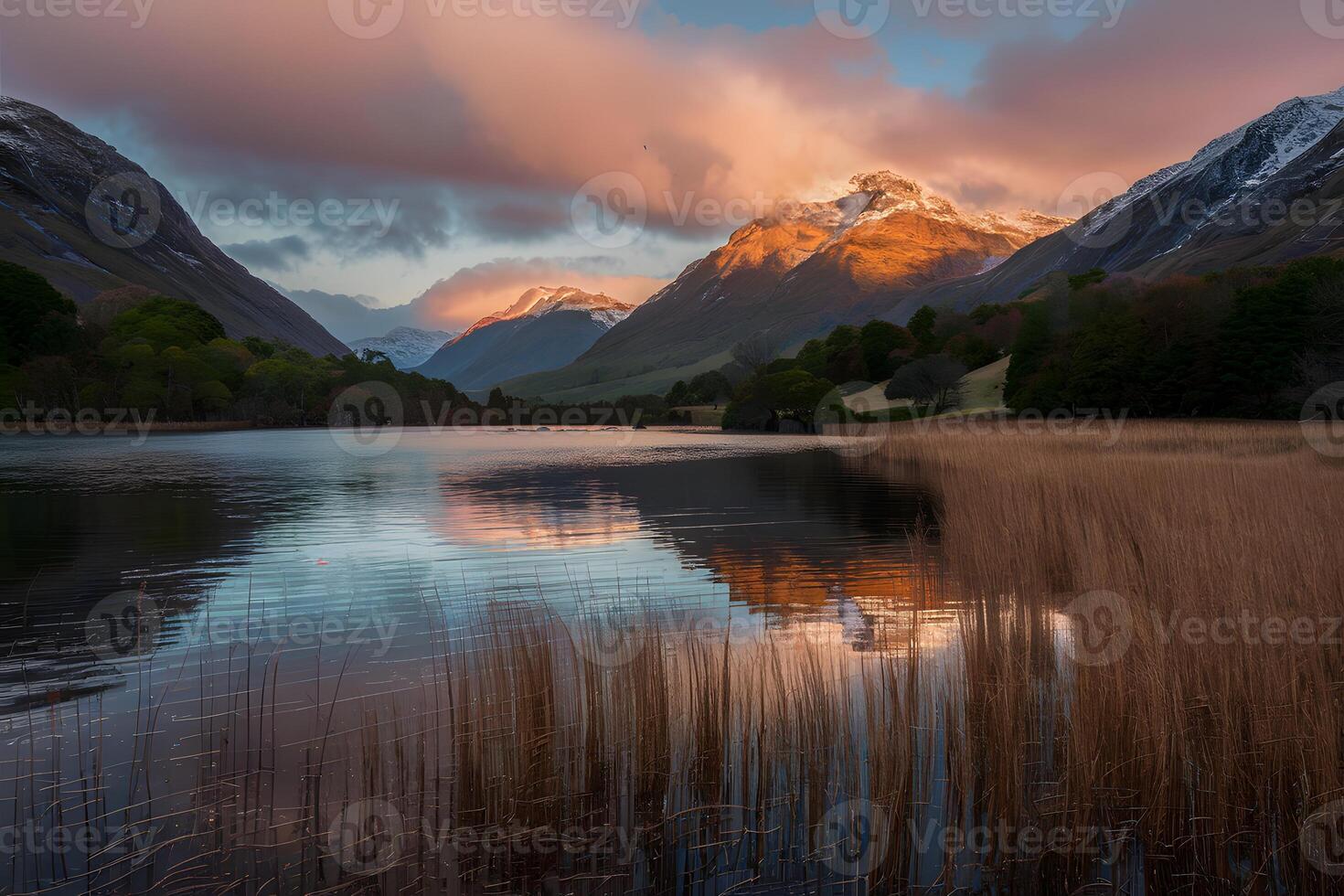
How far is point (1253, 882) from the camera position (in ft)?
18.2

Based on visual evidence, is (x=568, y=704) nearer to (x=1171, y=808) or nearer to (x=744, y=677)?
(x=744, y=677)

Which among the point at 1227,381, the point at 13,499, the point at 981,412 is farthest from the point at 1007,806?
the point at 981,412

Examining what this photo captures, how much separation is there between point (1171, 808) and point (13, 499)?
38249mm
